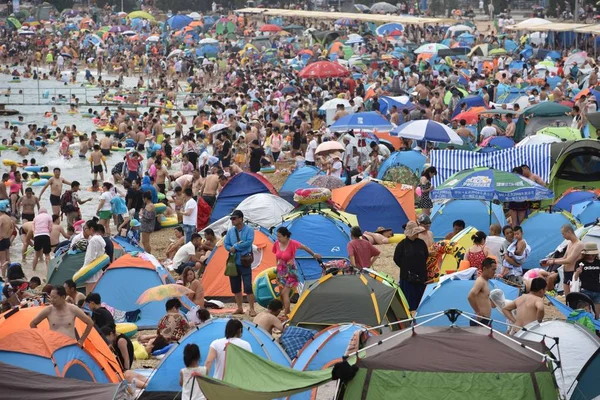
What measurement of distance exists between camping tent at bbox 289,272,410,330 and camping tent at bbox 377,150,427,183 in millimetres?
7577

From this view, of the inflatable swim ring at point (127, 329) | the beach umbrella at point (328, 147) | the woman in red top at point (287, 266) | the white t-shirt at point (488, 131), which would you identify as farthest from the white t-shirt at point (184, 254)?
the white t-shirt at point (488, 131)

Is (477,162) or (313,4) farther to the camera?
(313,4)

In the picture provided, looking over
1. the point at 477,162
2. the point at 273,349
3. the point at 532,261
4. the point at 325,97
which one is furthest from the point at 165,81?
the point at 273,349

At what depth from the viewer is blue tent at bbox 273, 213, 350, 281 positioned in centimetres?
1463

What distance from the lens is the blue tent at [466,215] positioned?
15.3 metres

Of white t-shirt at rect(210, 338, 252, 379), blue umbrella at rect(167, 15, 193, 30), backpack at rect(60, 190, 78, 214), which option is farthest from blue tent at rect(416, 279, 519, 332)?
blue umbrella at rect(167, 15, 193, 30)

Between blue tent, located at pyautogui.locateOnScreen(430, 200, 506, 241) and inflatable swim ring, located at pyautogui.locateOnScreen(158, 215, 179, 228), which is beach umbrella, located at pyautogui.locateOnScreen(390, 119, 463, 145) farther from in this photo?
inflatable swim ring, located at pyautogui.locateOnScreen(158, 215, 179, 228)

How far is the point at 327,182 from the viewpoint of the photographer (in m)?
17.3

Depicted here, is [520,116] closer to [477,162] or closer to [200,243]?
[477,162]

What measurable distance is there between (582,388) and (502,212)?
666cm

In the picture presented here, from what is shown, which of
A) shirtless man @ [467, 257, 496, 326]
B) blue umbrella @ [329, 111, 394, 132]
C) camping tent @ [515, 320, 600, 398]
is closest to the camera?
camping tent @ [515, 320, 600, 398]

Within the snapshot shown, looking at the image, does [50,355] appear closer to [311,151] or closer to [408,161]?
[408,161]

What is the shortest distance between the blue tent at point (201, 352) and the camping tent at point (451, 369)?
1630mm

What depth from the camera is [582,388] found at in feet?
29.6
